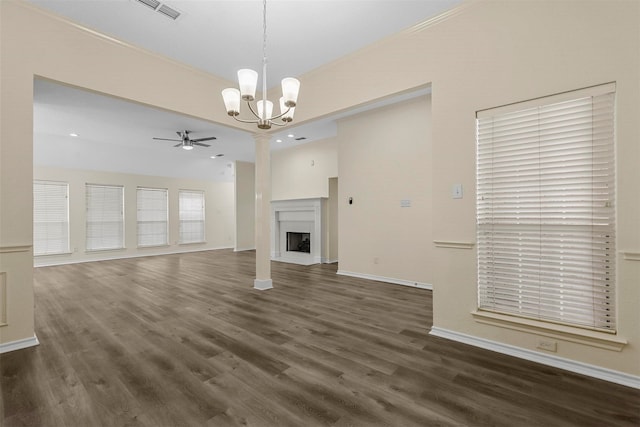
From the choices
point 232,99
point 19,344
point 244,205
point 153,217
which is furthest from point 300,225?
point 19,344

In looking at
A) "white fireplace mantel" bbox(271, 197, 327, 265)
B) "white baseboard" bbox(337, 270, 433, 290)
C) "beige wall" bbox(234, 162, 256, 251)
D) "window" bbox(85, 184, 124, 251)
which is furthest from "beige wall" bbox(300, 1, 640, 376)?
"window" bbox(85, 184, 124, 251)

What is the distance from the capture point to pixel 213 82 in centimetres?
402

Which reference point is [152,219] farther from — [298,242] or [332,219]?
[332,219]

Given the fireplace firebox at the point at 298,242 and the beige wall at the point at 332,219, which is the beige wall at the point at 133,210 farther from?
the beige wall at the point at 332,219

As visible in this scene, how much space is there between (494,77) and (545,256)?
66.5 inches

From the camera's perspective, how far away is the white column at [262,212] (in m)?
4.69

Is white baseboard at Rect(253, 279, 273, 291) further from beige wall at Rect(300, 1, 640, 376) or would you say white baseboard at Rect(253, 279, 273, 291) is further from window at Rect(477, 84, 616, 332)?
window at Rect(477, 84, 616, 332)

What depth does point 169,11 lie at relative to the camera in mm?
2752

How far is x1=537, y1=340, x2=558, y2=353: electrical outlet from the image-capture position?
7.32ft

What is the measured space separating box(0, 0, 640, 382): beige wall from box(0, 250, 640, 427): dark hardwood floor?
0.44 metres

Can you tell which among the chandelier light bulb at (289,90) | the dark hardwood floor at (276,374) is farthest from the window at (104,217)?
the chandelier light bulb at (289,90)

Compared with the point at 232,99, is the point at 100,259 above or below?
below

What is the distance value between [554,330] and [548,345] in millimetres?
142

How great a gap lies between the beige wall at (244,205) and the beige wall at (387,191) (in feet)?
17.9
